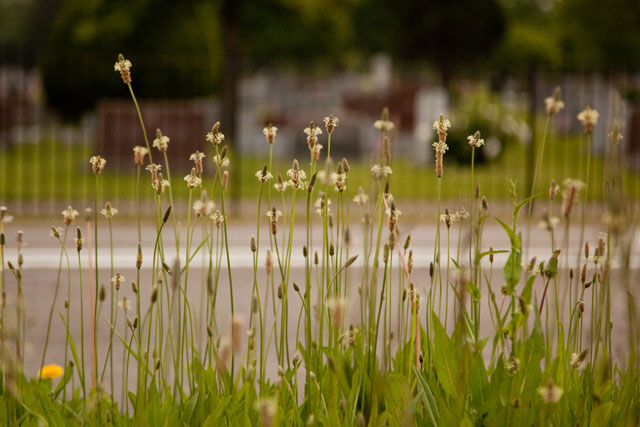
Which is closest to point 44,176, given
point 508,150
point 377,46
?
point 508,150

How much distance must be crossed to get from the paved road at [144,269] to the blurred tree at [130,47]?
944 centimetres

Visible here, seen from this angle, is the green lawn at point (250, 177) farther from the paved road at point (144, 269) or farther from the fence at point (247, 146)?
the paved road at point (144, 269)

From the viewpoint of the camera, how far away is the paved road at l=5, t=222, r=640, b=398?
4246 millimetres

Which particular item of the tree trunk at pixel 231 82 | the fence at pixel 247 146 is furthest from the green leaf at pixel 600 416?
the tree trunk at pixel 231 82

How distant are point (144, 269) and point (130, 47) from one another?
1357cm

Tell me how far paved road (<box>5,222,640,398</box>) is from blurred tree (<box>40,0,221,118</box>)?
9.44 m

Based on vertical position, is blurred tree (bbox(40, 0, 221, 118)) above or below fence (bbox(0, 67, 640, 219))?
above

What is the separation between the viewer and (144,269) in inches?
238

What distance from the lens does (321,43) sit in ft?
132

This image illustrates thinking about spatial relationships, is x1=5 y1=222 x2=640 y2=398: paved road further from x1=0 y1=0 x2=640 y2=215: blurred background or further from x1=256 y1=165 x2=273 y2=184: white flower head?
x1=256 y1=165 x2=273 y2=184: white flower head

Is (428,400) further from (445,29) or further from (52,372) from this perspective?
(445,29)

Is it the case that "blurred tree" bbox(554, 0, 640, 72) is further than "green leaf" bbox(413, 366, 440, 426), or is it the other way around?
"blurred tree" bbox(554, 0, 640, 72)

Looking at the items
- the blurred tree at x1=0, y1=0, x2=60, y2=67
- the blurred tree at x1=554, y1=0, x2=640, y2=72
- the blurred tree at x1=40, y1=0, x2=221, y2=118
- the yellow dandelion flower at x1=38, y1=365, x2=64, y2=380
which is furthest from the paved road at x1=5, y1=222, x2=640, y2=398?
the blurred tree at x1=0, y1=0, x2=60, y2=67

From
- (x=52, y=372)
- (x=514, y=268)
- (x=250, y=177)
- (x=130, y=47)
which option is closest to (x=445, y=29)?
(x=130, y=47)
